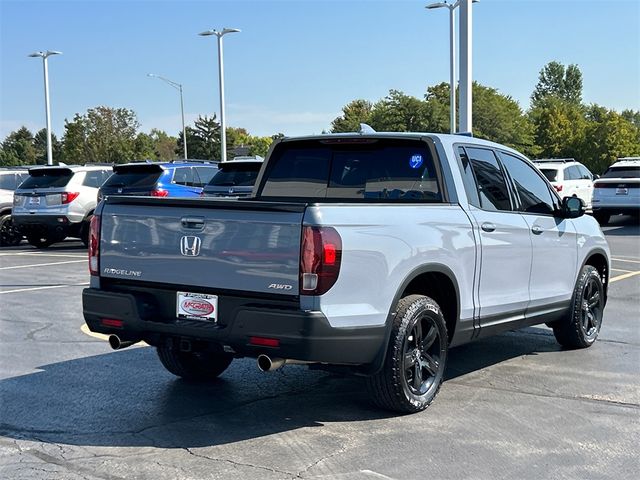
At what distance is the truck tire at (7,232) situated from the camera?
762 inches

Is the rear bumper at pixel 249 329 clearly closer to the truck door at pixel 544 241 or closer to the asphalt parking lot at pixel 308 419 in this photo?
the asphalt parking lot at pixel 308 419

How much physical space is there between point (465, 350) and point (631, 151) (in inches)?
2649

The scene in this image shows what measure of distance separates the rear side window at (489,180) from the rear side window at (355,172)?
47 centimetres

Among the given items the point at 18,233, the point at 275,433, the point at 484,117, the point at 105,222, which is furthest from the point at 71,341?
the point at 484,117

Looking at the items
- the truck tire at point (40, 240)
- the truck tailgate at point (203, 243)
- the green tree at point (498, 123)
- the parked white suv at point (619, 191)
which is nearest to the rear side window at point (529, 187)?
the truck tailgate at point (203, 243)

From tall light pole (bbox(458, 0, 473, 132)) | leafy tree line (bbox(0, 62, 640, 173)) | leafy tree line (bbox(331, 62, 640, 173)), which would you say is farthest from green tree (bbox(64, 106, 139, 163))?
tall light pole (bbox(458, 0, 473, 132))

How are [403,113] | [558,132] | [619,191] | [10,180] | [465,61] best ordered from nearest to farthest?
[465,61], [10,180], [619,191], [403,113], [558,132]

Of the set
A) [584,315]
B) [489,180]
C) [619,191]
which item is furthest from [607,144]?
[489,180]

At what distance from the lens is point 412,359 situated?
516 cm

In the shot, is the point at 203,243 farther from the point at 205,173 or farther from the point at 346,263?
the point at 205,173

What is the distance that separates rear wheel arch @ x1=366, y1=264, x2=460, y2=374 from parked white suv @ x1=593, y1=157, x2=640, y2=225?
57.4 feet

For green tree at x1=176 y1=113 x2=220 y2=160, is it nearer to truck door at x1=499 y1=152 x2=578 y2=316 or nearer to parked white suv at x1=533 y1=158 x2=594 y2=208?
parked white suv at x1=533 y1=158 x2=594 y2=208

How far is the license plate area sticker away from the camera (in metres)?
4.79

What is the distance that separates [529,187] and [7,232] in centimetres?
1591
